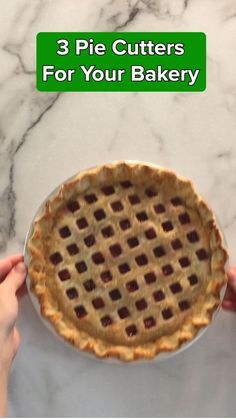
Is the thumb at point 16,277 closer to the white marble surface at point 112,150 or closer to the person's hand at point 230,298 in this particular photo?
the white marble surface at point 112,150

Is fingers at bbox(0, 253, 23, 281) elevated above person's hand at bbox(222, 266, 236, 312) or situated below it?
above

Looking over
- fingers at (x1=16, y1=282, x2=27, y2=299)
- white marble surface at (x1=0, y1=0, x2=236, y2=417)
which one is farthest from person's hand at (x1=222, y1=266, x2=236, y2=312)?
fingers at (x1=16, y1=282, x2=27, y2=299)

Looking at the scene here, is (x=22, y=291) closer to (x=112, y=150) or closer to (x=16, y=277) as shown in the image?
(x=16, y=277)

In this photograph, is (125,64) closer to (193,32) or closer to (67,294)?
(193,32)

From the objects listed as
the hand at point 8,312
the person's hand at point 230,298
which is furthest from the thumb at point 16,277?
the person's hand at point 230,298

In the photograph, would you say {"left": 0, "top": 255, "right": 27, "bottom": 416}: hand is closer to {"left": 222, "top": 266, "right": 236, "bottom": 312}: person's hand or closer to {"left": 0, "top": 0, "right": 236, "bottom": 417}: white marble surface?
{"left": 0, "top": 0, "right": 236, "bottom": 417}: white marble surface

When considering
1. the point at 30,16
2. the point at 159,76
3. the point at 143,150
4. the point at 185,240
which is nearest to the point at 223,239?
the point at 185,240

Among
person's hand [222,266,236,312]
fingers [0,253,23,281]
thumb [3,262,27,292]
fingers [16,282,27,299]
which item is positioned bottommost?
person's hand [222,266,236,312]

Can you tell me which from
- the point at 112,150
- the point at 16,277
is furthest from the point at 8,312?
the point at 112,150

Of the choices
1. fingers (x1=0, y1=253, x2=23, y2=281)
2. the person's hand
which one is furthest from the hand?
the person's hand
